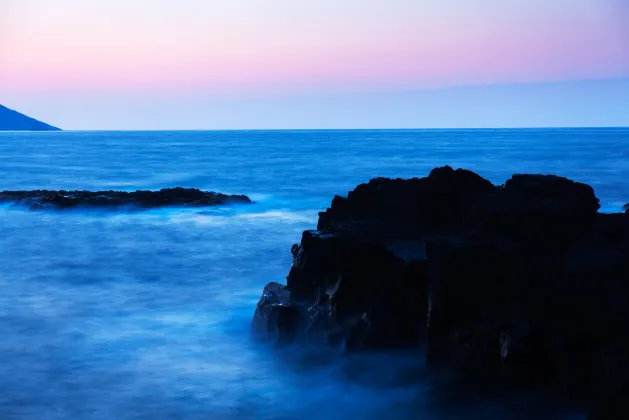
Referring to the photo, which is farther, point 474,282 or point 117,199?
point 117,199

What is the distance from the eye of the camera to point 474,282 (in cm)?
749

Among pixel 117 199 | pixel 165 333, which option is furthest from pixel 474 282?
pixel 117 199

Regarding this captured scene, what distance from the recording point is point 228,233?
2031cm

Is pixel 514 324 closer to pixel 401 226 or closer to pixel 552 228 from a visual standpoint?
pixel 552 228

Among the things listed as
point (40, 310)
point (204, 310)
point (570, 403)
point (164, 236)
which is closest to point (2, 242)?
point (164, 236)

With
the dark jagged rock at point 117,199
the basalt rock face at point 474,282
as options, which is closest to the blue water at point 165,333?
the basalt rock face at point 474,282

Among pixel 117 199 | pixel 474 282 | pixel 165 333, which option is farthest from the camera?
pixel 117 199

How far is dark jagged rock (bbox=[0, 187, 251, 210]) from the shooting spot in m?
25.1

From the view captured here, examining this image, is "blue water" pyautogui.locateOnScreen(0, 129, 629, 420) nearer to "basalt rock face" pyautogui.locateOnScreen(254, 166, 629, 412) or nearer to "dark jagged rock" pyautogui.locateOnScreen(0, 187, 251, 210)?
"basalt rock face" pyautogui.locateOnScreen(254, 166, 629, 412)

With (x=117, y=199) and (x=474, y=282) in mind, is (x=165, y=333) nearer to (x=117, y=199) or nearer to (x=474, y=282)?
(x=474, y=282)

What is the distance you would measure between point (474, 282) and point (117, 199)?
20.3 m

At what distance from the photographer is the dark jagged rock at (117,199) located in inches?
989

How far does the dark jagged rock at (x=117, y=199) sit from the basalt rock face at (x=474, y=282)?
633 inches

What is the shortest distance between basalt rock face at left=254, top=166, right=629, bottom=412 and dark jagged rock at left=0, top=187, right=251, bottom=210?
633 inches
